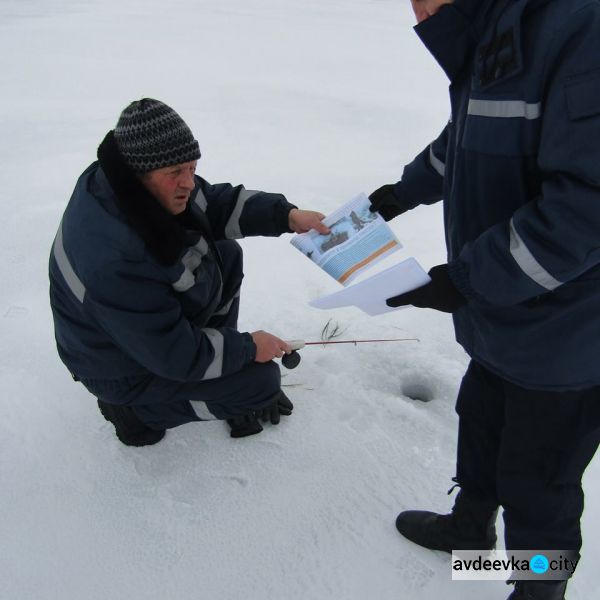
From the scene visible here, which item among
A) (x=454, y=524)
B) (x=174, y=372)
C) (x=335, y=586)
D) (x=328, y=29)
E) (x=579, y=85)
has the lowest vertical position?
(x=335, y=586)

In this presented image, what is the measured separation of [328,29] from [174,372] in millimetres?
7135

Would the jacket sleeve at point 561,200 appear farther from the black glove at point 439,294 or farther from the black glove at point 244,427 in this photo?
the black glove at point 244,427

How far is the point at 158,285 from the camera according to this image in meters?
1.35

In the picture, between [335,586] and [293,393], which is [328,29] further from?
[335,586]

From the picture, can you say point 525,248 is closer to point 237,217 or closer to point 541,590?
point 541,590

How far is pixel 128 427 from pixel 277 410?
48 centimetres

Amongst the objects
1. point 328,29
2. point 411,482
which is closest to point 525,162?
point 411,482

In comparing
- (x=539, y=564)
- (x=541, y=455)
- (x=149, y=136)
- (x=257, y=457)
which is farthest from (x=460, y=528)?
(x=149, y=136)

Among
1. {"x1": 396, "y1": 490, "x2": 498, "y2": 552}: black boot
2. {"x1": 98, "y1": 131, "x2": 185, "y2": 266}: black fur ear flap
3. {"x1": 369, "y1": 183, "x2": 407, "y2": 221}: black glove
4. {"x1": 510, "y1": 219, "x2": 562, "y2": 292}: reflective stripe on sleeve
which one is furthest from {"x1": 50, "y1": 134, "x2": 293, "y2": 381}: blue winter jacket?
{"x1": 510, "y1": 219, "x2": 562, "y2": 292}: reflective stripe on sleeve

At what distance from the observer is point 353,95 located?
494 cm

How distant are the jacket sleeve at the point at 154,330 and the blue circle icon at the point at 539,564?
2.91 feet

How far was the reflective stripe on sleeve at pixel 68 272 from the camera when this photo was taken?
133 cm

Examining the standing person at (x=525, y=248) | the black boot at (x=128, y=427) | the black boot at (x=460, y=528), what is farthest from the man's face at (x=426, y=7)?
the black boot at (x=128, y=427)

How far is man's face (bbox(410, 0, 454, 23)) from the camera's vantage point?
95cm
